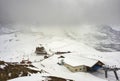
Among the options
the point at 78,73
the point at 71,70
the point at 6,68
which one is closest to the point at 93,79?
the point at 78,73

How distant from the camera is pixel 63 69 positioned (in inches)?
2813

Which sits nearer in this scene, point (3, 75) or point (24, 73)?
point (3, 75)

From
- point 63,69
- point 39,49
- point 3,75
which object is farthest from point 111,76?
point 39,49

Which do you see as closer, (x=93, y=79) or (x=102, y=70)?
(x=93, y=79)

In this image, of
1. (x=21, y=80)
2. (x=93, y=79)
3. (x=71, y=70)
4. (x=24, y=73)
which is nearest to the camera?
(x=21, y=80)

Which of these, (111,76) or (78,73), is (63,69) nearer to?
(78,73)

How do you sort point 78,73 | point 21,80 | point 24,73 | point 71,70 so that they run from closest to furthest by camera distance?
point 21,80, point 24,73, point 78,73, point 71,70

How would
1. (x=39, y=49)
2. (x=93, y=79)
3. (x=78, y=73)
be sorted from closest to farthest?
(x=93, y=79)
(x=78, y=73)
(x=39, y=49)

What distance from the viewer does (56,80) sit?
43.9 metres

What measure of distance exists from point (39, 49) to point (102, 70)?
79440 mm

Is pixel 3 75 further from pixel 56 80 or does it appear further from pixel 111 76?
pixel 111 76

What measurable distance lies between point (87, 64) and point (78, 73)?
5570 mm

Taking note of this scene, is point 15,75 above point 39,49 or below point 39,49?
below

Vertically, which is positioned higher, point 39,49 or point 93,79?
point 39,49
